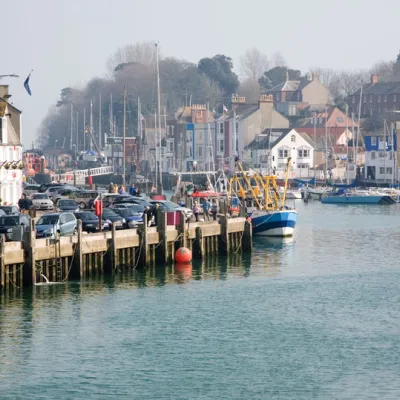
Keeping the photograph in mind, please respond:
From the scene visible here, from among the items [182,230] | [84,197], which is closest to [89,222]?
[182,230]

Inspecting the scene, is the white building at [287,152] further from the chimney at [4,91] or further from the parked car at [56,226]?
the parked car at [56,226]

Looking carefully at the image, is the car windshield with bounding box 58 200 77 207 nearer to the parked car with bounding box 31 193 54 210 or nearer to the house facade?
the parked car with bounding box 31 193 54 210

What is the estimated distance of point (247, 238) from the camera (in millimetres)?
74562

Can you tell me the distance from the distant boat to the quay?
67092mm

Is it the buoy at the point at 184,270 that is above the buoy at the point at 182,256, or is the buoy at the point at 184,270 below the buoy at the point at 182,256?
below

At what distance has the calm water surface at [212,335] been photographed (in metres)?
41.2

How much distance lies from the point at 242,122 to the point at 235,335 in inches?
5353

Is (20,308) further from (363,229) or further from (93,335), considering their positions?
(363,229)

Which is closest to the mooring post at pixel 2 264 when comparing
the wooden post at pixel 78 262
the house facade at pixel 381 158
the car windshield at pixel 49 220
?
the wooden post at pixel 78 262

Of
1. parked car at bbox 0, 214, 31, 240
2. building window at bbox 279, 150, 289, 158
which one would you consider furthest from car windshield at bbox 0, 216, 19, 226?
building window at bbox 279, 150, 289, 158

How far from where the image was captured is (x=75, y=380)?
137 ft

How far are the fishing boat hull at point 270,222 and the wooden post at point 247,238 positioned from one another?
29.6 feet

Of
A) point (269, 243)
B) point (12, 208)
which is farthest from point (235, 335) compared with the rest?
point (269, 243)

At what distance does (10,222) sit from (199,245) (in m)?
12.0
